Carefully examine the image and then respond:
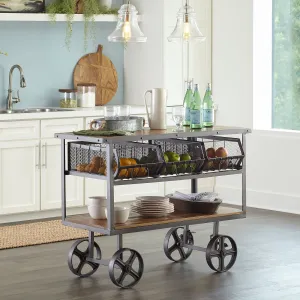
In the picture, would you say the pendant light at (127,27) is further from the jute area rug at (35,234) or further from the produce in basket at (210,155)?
the jute area rug at (35,234)

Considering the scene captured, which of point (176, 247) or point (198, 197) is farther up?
point (198, 197)

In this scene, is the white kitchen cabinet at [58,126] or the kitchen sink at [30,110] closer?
the white kitchen cabinet at [58,126]

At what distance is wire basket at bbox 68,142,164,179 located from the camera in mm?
5129

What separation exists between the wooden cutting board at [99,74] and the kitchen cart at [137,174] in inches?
105

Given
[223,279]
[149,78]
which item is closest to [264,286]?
[223,279]

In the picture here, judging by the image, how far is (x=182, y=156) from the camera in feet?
18.0

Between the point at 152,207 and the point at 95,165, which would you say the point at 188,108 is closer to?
the point at 152,207

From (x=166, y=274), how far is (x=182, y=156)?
74cm

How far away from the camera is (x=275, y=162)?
308 inches

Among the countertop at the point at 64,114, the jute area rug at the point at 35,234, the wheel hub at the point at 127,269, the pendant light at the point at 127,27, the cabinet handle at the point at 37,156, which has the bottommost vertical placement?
the jute area rug at the point at 35,234

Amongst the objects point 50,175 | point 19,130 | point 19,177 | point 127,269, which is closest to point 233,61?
point 50,175

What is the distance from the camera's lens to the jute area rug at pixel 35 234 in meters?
6.37

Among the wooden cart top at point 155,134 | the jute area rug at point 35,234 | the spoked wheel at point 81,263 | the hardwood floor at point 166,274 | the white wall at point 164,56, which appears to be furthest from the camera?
the white wall at point 164,56

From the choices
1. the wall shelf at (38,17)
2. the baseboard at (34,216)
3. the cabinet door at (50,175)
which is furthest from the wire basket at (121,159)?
the wall shelf at (38,17)
